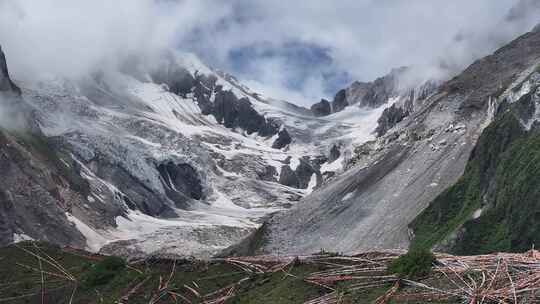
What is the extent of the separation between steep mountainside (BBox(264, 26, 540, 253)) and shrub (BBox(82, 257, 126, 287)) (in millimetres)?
22872

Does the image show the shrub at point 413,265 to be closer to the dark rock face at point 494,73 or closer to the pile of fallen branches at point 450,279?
the pile of fallen branches at point 450,279

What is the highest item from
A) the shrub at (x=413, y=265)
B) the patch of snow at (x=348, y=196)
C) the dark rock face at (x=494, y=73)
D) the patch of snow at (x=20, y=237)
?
the dark rock face at (x=494, y=73)

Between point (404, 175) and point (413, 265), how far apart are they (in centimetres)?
3820

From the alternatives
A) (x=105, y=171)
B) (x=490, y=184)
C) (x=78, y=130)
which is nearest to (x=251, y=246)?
(x=490, y=184)

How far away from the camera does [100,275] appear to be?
2600 centimetres

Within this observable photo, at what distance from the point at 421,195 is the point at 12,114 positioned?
111724 mm

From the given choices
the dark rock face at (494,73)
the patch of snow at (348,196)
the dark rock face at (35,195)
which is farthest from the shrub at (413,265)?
the dark rock face at (35,195)

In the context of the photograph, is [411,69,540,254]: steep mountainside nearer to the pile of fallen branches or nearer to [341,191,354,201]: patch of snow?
the pile of fallen branches

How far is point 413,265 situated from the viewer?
17875 millimetres

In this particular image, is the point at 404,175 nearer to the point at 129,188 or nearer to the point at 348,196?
the point at 348,196

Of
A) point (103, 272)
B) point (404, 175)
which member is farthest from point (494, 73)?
point (103, 272)

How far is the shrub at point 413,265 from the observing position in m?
17.6

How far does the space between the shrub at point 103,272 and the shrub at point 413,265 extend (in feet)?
40.5

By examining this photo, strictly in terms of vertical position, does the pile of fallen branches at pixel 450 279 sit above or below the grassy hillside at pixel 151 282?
above
